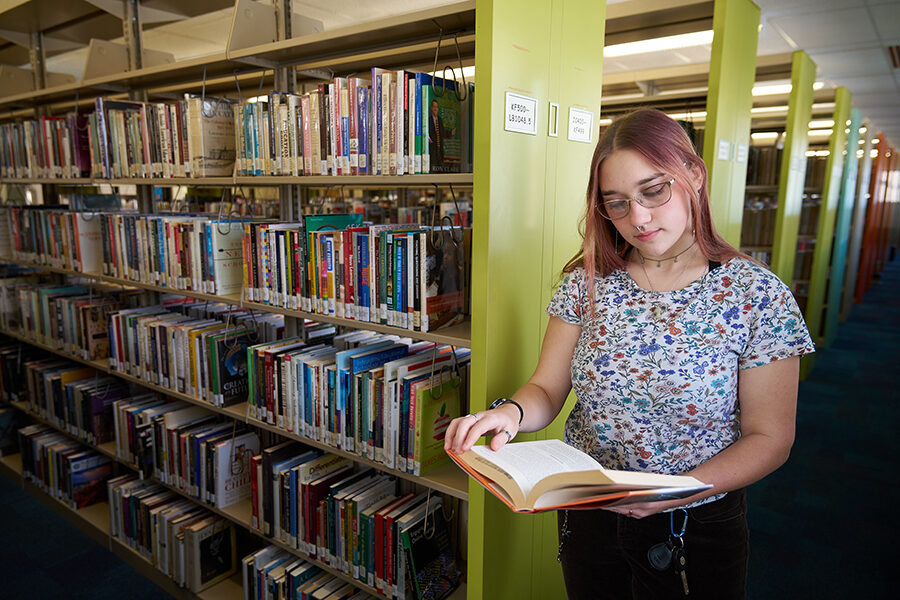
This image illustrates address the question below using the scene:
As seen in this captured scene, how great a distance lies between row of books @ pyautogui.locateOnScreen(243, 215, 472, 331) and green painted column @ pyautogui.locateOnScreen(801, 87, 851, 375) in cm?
497

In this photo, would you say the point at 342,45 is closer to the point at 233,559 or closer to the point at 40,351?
the point at 233,559

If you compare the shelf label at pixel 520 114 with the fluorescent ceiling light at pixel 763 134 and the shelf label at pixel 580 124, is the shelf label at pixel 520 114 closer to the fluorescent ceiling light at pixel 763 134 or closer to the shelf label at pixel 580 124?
the shelf label at pixel 580 124

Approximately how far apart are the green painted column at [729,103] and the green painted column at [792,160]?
1188 millimetres

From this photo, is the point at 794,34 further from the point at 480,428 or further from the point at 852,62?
the point at 480,428

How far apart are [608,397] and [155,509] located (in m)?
2.39

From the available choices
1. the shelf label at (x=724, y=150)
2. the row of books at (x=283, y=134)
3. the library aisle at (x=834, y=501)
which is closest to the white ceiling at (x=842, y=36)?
the shelf label at (x=724, y=150)

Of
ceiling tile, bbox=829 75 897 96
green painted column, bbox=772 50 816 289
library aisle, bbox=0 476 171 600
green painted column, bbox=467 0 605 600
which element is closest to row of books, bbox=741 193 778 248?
Result: green painted column, bbox=772 50 816 289

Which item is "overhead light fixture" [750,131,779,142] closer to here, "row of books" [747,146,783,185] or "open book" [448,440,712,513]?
"row of books" [747,146,783,185]

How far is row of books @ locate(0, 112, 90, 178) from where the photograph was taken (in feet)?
9.95

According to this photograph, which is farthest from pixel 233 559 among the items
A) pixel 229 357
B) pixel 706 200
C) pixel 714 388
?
pixel 706 200

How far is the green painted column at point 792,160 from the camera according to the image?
13.5ft

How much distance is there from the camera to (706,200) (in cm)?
123

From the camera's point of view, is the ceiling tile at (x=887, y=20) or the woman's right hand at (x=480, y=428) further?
the ceiling tile at (x=887, y=20)

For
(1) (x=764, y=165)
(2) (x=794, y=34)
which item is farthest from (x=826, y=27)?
(1) (x=764, y=165)
